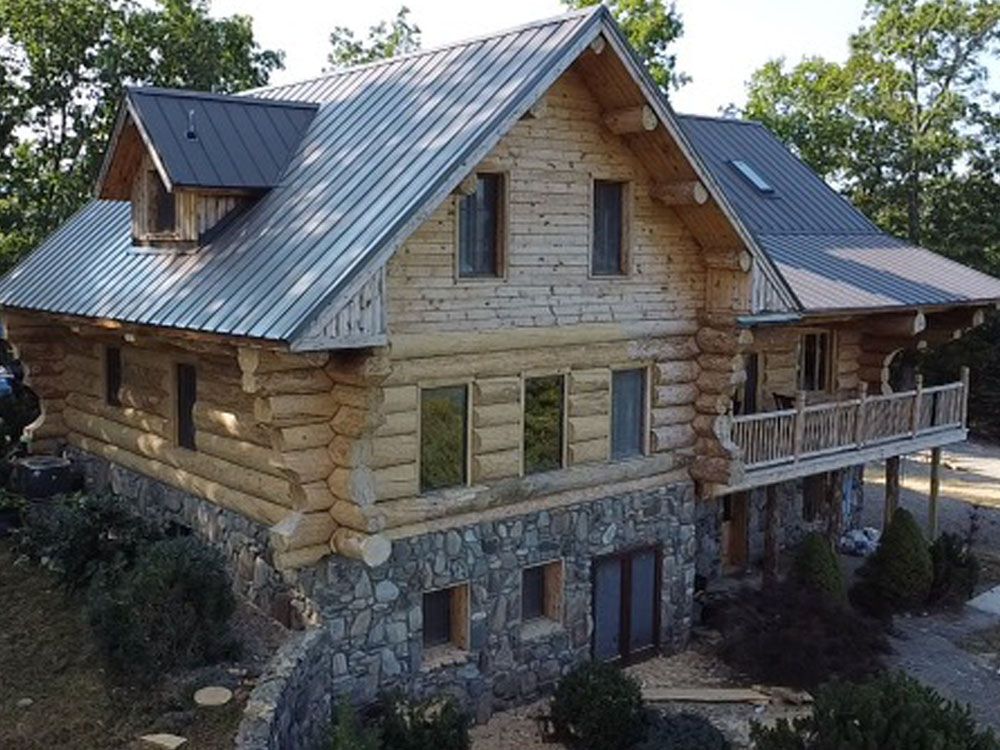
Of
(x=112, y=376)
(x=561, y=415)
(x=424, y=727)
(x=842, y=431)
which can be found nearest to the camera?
(x=424, y=727)

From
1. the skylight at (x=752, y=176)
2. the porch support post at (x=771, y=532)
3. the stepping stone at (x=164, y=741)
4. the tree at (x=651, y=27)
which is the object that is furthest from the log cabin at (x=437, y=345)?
the tree at (x=651, y=27)

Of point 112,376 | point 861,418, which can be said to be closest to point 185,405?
point 112,376

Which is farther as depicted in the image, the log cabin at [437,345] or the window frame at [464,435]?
the window frame at [464,435]

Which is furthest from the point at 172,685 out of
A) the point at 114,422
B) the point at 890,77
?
the point at 890,77

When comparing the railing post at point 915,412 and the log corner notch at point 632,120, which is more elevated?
the log corner notch at point 632,120

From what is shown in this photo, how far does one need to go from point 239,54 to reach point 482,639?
20.3m

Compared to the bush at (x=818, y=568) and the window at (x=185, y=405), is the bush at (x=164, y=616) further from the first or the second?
the bush at (x=818, y=568)

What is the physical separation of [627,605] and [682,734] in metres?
3.11

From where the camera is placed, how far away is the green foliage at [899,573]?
2002 cm

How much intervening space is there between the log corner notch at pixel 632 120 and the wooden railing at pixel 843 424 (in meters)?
5.28

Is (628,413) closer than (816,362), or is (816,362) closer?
(628,413)

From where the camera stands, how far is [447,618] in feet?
47.5

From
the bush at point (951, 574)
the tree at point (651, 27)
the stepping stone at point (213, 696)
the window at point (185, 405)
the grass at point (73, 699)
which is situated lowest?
the bush at point (951, 574)

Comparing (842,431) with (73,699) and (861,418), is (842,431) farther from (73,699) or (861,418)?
(73,699)
